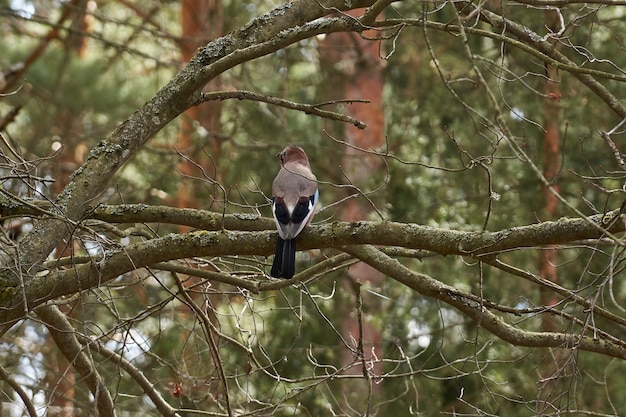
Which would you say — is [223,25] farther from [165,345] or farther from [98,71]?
[165,345]

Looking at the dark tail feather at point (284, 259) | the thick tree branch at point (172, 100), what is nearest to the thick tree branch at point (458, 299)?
the dark tail feather at point (284, 259)

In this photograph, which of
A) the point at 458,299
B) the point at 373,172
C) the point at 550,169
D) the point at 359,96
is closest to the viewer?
the point at 458,299

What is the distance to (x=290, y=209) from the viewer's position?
18.6 feet

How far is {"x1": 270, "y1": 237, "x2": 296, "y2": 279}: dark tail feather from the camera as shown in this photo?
4.89m

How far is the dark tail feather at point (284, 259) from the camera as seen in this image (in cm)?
489

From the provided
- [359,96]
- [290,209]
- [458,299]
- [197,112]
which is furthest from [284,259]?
[197,112]

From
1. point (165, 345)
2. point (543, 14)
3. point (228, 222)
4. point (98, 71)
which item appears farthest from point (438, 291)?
point (98, 71)

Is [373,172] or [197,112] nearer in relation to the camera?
[373,172]

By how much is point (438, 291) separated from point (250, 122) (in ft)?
25.1

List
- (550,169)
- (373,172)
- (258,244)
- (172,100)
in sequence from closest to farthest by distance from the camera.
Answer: (258,244) < (172,100) < (550,169) < (373,172)

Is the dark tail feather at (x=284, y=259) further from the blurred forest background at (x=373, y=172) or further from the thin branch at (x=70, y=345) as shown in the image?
the blurred forest background at (x=373, y=172)

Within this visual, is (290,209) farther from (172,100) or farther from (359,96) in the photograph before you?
(359,96)

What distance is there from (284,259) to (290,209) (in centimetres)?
68

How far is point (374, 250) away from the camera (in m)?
5.05
